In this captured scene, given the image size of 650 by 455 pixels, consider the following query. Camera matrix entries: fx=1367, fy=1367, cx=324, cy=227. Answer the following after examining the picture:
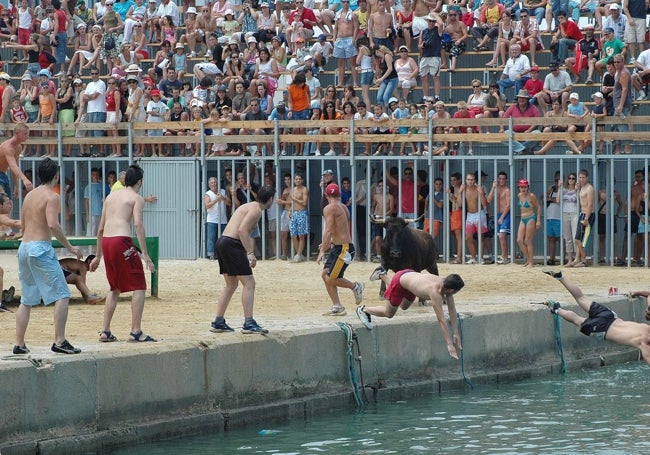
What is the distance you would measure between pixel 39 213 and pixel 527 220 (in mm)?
12781

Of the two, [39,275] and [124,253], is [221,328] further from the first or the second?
[39,275]

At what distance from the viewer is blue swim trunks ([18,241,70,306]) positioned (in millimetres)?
12547

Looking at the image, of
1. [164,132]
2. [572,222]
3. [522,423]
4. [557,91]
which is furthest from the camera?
[164,132]

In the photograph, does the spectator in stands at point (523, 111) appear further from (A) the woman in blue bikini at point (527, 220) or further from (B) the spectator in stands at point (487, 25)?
(B) the spectator in stands at point (487, 25)

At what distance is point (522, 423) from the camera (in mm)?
13719

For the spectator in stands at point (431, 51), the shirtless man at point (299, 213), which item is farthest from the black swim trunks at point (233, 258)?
the spectator in stands at point (431, 51)

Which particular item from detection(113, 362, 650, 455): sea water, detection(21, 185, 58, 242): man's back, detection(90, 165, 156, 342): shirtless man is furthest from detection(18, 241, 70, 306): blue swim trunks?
detection(113, 362, 650, 455): sea water

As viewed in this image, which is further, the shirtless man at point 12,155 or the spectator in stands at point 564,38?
the spectator in stands at point 564,38

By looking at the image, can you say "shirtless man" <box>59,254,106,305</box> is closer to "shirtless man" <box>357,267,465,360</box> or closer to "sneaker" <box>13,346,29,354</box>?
"shirtless man" <box>357,267,465,360</box>

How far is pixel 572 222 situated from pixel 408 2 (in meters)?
7.41

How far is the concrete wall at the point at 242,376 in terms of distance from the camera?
453 inches

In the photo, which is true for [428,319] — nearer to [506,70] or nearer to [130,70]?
[506,70]

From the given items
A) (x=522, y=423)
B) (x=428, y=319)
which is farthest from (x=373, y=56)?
(x=522, y=423)

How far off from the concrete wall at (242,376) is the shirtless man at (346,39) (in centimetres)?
1206
